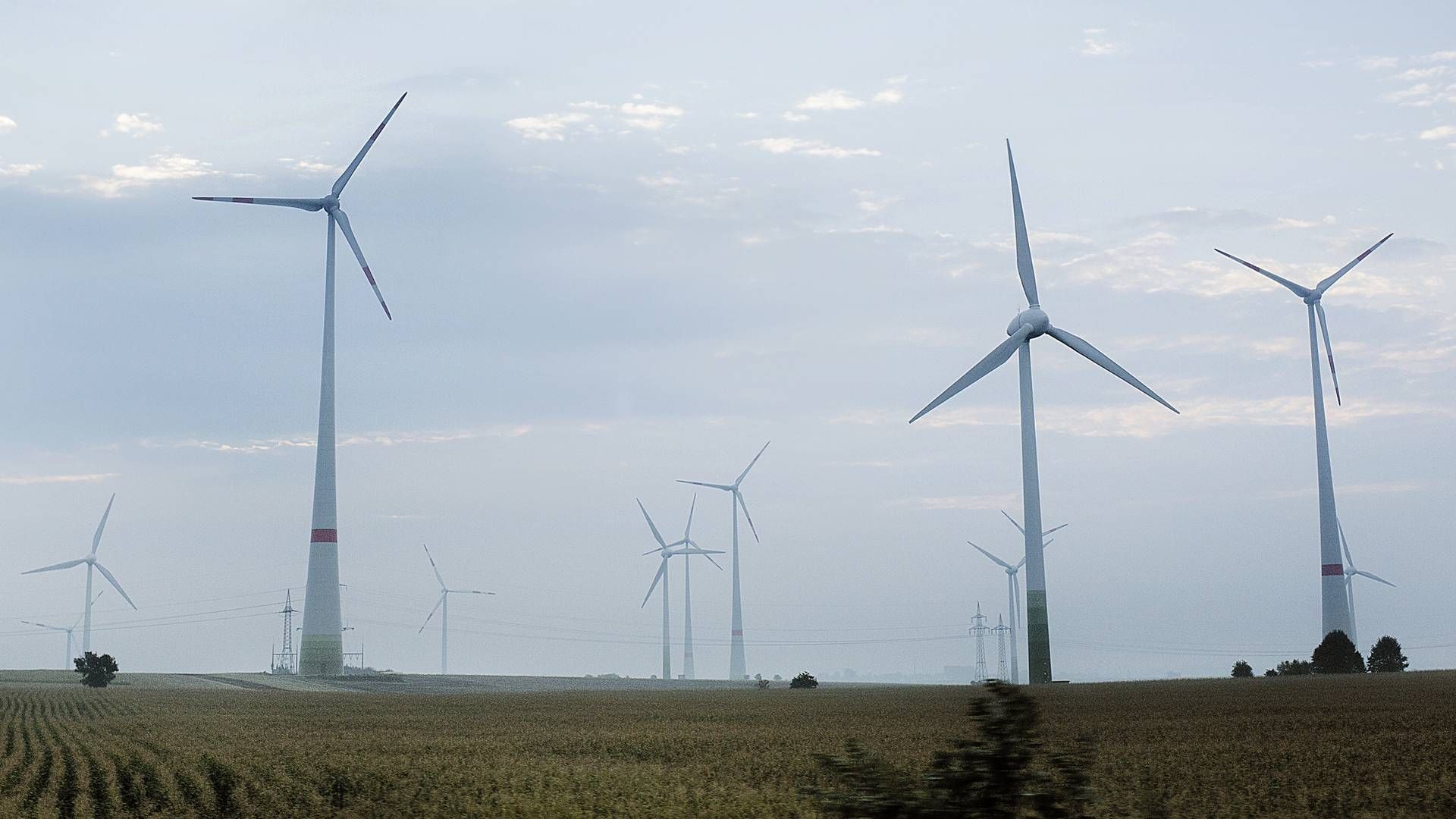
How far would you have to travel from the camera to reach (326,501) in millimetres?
122875

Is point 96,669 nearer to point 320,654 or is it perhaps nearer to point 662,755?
point 320,654

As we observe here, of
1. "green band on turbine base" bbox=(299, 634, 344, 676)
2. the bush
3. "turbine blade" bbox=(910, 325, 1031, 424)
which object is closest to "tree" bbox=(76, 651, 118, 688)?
"green band on turbine base" bbox=(299, 634, 344, 676)

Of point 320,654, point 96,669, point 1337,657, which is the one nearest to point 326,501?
point 320,654

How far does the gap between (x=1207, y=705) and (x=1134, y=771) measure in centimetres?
4025

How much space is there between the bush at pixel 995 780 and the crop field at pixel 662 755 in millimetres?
898

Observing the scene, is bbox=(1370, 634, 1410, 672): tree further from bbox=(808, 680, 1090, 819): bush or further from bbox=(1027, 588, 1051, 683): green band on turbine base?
bbox=(808, 680, 1090, 819): bush

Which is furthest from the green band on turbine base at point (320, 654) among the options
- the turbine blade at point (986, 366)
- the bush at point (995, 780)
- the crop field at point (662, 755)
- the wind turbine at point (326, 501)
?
the bush at point (995, 780)

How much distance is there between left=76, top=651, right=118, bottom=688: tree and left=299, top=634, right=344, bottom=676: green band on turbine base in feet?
108

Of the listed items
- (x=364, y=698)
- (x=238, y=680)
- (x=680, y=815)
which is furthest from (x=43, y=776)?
(x=238, y=680)

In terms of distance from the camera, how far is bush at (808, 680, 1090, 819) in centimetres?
1474

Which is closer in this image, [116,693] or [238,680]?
[116,693]

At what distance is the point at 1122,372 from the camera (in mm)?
101875

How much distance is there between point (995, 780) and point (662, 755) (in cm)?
4075

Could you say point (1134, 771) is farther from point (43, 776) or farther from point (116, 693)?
point (116, 693)
